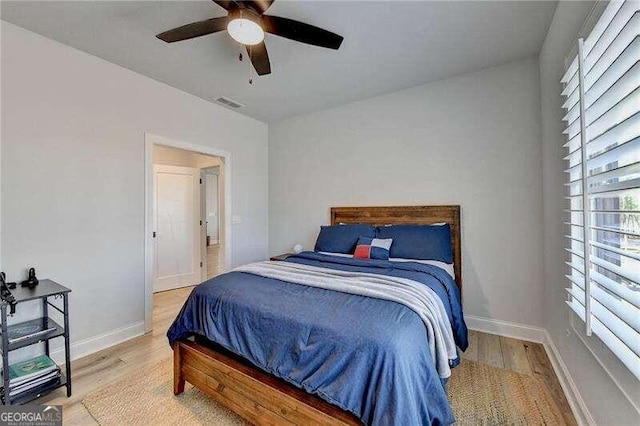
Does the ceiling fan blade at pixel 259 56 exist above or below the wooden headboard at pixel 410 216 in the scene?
above

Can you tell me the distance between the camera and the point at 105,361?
7.63ft

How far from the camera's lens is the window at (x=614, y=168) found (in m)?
1.00

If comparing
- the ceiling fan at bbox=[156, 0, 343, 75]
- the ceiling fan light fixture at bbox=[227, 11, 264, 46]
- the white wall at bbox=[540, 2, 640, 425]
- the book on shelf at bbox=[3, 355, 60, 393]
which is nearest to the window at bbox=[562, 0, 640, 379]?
the white wall at bbox=[540, 2, 640, 425]

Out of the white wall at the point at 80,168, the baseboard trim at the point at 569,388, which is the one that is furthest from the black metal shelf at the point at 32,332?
the baseboard trim at the point at 569,388

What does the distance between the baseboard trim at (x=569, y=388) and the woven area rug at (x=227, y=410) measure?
0.32 ft

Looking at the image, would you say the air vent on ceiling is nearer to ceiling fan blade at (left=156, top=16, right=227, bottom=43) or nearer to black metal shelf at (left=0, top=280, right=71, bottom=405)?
ceiling fan blade at (left=156, top=16, right=227, bottom=43)

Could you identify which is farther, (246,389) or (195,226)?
(195,226)

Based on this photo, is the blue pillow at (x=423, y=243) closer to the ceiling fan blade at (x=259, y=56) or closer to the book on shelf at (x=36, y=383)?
the ceiling fan blade at (x=259, y=56)

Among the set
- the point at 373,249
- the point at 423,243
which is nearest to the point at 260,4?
the point at 373,249

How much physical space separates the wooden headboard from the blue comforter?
3.74ft

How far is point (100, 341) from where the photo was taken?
2.53m

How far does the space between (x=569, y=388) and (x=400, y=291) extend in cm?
131

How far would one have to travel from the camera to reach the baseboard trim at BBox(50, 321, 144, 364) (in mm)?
2291

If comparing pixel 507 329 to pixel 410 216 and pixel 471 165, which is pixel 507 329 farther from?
pixel 471 165
